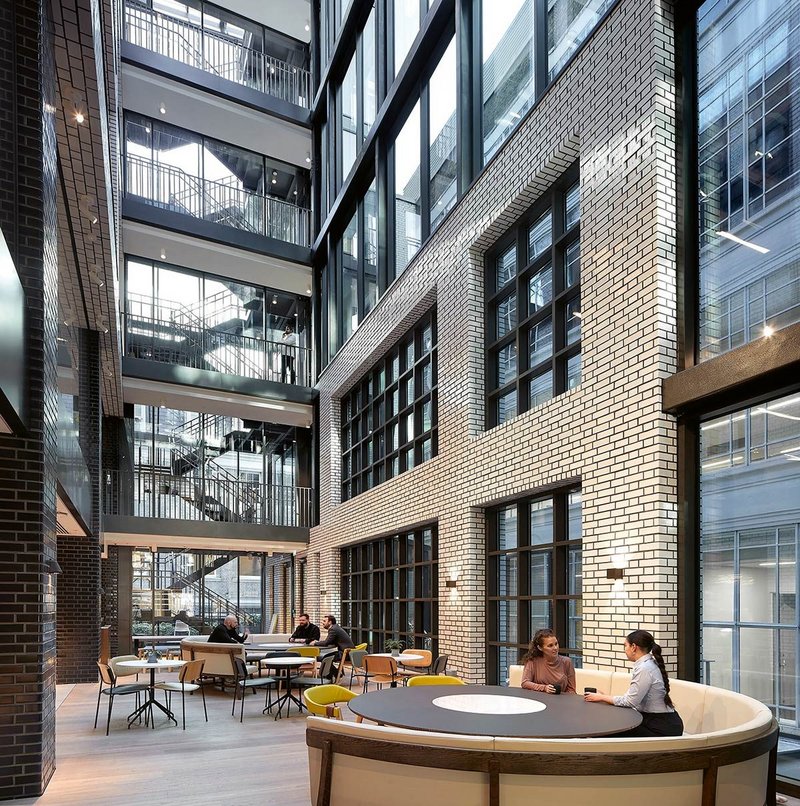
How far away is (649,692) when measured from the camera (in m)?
4.65

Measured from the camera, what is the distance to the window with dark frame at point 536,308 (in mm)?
8031

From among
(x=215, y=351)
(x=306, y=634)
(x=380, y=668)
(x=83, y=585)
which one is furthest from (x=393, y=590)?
(x=215, y=351)

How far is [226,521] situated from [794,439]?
15174 millimetres

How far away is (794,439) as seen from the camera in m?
5.15

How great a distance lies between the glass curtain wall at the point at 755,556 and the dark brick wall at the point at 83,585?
35.5ft

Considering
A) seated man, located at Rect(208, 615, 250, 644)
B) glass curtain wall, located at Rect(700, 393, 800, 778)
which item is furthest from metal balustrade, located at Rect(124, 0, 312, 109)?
glass curtain wall, located at Rect(700, 393, 800, 778)

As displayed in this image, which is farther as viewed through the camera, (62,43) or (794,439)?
(62,43)

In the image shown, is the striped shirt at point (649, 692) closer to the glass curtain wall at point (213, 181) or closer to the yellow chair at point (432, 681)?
the yellow chair at point (432, 681)

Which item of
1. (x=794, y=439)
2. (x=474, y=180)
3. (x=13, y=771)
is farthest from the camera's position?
(x=474, y=180)

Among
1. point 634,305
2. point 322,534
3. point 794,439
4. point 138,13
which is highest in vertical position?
point 138,13

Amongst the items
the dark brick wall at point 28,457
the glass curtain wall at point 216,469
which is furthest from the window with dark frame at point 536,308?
the glass curtain wall at point 216,469

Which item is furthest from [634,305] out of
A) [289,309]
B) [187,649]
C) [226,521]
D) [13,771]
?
[289,309]

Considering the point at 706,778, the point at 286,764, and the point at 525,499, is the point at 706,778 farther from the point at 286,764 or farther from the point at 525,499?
the point at 525,499

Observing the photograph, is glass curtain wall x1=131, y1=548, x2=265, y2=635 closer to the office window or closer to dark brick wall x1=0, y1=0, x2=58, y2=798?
dark brick wall x1=0, y1=0, x2=58, y2=798
